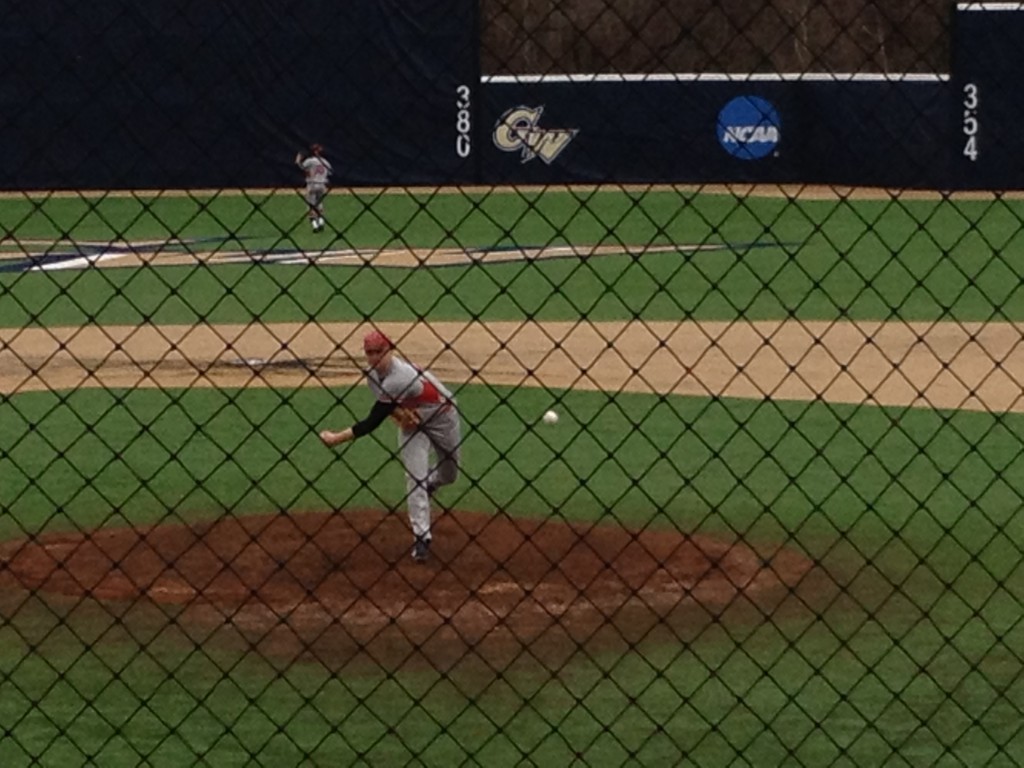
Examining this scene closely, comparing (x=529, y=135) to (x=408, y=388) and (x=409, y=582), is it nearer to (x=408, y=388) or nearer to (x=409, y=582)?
(x=408, y=388)

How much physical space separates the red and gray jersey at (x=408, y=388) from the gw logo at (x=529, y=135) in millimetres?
20354

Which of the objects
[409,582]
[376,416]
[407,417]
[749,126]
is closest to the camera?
[409,582]

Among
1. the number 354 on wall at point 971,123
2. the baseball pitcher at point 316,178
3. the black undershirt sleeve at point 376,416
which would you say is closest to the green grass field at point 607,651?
the black undershirt sleeve at point 376,416

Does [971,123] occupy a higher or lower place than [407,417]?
higher

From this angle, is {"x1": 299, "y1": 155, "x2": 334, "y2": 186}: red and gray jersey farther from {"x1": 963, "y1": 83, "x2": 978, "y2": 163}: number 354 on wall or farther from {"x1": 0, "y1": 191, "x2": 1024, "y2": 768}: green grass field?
{"x1": 0, "y1": 191, "x2": 1024, "y2": 768}: green grass field

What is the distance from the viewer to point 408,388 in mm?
11750

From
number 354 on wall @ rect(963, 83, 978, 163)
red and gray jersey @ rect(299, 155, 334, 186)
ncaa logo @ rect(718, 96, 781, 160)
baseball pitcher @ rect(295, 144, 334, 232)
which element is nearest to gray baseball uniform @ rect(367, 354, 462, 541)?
baseball pitcher @ rect(295, 144, 334, 232)

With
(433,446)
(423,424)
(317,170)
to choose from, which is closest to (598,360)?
(433,446)

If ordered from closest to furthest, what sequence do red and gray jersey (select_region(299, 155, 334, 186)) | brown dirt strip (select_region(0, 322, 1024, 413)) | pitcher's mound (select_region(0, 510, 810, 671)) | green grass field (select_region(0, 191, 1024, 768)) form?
1. green grass field (select_region(0, 191, 1024, 768))
2. pitcher's mound (select_region(0, 510, 810, 671))
3. brown dirt strip (select_region(0, 322, 1024, 413))
4. red and gray jersey (select_region(299, 155, 334, 186))

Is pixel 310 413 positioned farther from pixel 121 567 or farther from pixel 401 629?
pixel 401 629

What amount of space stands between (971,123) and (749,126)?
4193 mm

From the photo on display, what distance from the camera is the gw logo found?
32.2 m

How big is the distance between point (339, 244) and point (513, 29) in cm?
651

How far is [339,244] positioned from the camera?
29.8m
